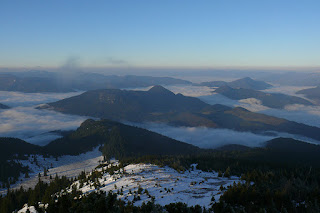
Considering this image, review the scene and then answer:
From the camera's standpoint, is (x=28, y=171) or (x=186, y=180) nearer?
(x=186, y=180)

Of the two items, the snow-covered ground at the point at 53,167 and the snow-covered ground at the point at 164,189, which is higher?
the snow-covered ground at the point at 164,189

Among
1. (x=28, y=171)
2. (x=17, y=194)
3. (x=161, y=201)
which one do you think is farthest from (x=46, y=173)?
(x=161, y=201)

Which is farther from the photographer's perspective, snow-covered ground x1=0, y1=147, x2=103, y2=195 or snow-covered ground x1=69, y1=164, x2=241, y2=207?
snow-covered ground x1=0, y1=147, x2=103, y2=195

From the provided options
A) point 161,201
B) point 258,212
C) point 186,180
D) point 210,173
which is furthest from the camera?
point 210,173

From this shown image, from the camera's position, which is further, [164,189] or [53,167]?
[53,167]

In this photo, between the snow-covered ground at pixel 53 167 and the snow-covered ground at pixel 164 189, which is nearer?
the snow-covered ground at pixel 164 189

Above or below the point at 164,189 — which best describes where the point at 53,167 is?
below

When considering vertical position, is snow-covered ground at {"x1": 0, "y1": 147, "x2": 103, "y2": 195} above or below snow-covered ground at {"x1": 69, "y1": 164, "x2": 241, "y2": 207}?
below

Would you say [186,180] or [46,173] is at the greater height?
[186,180]

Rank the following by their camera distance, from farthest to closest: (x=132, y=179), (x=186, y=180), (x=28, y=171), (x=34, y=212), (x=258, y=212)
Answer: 1. (x=28, y=171)
2. (x=132, y=179)
3. (x=186, y=180)
4. (x=34, y=212)
5. (x=258, y=212)

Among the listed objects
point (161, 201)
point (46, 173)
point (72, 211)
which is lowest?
point (46, 173)

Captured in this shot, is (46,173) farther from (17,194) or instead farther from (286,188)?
(286,188)
